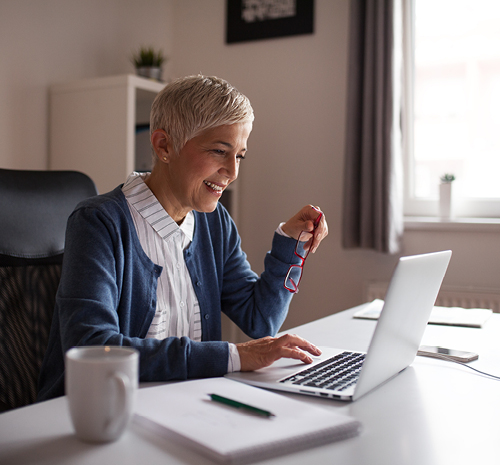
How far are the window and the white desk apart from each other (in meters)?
1.85

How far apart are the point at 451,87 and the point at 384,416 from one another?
7.50 ft

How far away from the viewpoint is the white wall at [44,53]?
2.33m

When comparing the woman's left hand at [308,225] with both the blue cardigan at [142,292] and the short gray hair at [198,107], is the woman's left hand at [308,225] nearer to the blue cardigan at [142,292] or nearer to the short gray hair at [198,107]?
the blue cardigan at [142,292]

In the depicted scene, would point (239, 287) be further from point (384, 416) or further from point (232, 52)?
point (232, 52)

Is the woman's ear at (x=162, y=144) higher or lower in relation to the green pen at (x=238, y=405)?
higher

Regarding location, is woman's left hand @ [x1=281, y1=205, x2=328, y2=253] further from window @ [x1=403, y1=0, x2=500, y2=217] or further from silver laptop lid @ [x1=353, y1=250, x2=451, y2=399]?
window @ [x1=403, y1=0, x2=500, y2=217]

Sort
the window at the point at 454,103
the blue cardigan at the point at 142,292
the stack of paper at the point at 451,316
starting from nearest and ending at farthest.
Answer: the blue cardigan at the point at 142,292, the stack of paper at the point at 451,316, the window at the point at 454,103

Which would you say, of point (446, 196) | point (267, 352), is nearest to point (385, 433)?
point (267, 352)

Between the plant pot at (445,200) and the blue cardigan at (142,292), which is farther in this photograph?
the plant pot at (445,200)

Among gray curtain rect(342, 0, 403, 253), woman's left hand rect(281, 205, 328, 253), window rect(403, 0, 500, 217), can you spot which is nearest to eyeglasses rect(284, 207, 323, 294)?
woman's left hand rect(281, 205, 328, 253)

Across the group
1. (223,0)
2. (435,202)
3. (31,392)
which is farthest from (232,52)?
(31,392)

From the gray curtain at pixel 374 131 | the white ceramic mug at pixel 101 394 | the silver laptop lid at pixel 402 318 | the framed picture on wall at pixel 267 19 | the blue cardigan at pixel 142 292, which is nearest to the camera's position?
the white ceramic mug at pixel 101 394

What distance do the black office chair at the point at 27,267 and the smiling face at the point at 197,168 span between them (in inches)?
10.1

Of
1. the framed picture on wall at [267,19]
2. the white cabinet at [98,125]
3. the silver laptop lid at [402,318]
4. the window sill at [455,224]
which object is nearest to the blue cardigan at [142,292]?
the silver laptop lid at [402,318]
